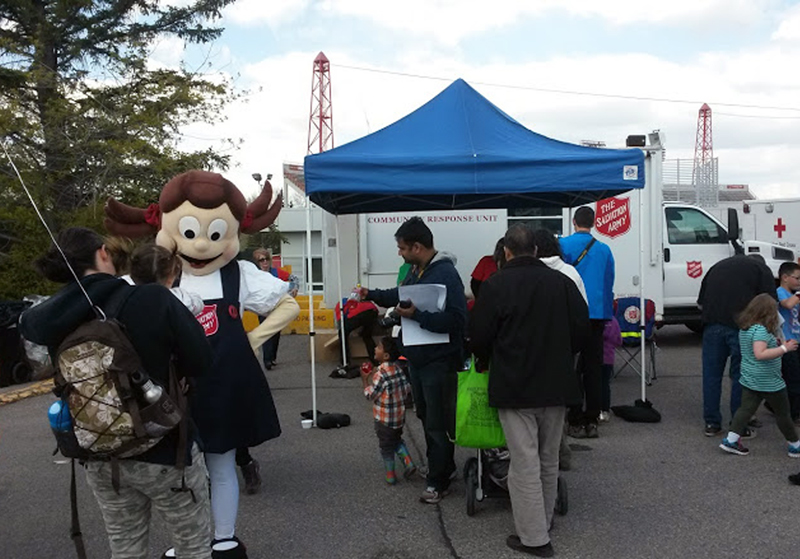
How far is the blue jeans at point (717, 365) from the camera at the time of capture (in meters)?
6.04

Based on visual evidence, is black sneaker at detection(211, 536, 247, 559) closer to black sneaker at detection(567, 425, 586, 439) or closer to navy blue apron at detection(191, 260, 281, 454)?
navy blue apron at detection(191, 260, 281, 454)

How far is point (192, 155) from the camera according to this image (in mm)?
14172

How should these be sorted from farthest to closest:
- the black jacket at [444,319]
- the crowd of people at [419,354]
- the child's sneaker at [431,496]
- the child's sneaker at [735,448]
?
the child's sneaker at [735,448] < the child's sneaker at [431,496] < the black jacket at [444,319] < the crowd of people at [419,354]

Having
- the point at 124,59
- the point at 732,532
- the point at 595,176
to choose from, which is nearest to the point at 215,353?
the point at 732,532

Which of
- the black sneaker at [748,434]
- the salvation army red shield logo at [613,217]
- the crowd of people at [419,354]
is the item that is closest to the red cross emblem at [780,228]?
the salvation army red shield logo at [613,217]

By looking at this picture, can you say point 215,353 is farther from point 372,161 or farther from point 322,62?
point 322,62

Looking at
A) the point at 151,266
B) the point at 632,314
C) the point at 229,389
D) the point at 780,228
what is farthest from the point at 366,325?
the point at 780,228

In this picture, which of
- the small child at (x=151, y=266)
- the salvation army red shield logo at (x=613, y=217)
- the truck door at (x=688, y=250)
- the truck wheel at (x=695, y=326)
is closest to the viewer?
the small child at (x=151, y=266)

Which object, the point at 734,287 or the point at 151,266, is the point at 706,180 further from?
the point at 151,266

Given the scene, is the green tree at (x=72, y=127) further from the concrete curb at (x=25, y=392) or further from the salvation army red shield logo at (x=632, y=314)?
the salvation army red shield logo at (x=632, y=314)

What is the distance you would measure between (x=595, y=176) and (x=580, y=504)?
256 centimetres

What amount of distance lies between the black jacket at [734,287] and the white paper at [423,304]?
285 centimetres

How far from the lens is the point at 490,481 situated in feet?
14.6

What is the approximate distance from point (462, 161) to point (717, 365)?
2.75m
